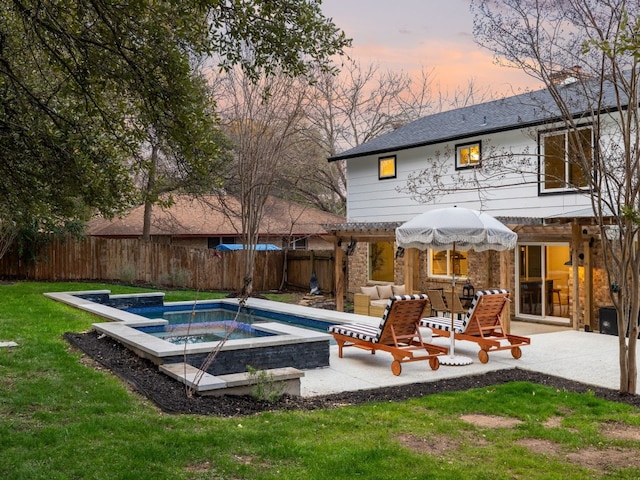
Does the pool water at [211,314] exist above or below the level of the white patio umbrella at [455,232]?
below

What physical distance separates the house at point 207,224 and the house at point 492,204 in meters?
8.78

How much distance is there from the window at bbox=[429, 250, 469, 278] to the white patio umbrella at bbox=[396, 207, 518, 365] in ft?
23.7

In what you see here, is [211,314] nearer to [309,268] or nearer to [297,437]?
[309,268]

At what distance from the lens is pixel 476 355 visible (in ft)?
34.9

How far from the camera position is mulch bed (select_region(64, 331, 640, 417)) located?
6.56 m

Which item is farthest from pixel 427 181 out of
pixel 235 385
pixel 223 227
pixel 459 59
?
pixel 223 227

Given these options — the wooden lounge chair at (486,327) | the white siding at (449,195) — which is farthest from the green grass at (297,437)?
the white siding at (449,195)

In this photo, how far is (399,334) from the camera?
965cm

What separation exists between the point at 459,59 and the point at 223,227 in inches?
676

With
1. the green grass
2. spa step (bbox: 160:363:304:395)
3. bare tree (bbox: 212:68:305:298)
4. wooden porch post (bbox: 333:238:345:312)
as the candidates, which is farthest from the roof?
spa step (bbox: 160:363:304:395)

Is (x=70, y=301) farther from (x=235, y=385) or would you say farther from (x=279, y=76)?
(x=235, y=385)

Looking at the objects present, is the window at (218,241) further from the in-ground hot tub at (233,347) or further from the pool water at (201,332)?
the in-ground hot tub at (233,347)

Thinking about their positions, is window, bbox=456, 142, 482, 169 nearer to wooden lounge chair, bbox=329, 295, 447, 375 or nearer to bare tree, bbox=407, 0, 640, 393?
wooden lounge chair, bbox=329, 295, 447, 375

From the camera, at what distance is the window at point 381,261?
1995 centimetres
